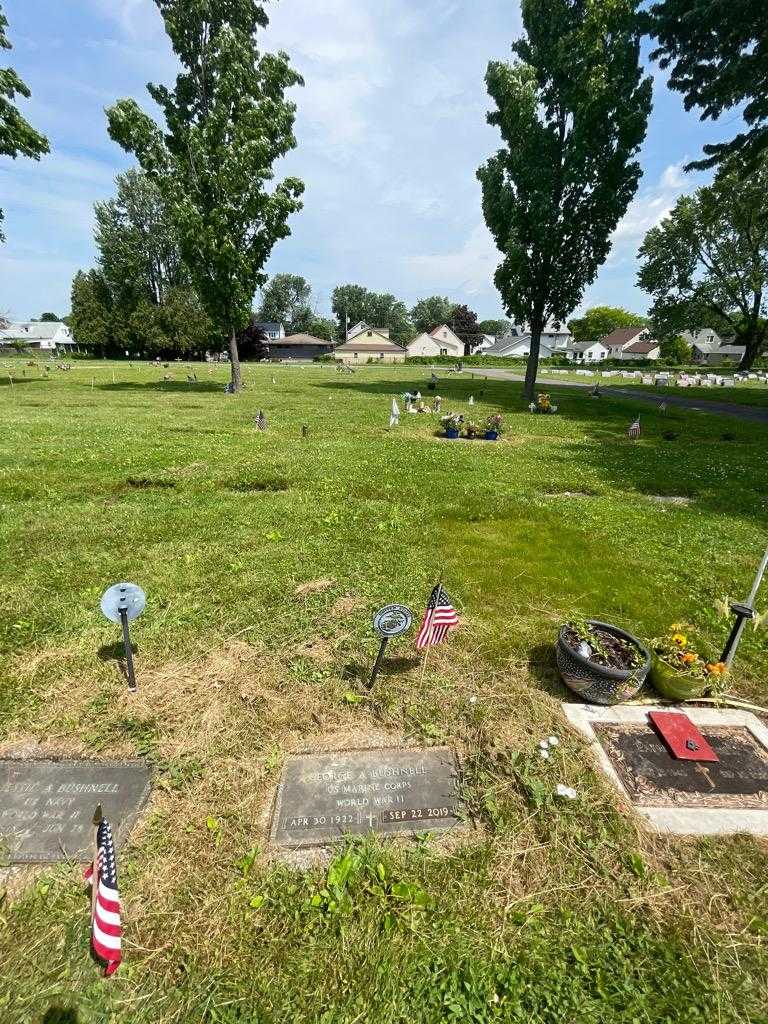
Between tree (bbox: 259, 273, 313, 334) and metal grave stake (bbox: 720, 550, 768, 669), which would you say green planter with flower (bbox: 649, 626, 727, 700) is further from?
tree (bbox: 259, 273, 313, 334)

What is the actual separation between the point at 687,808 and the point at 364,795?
2378mm

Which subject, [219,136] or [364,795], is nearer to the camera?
[364,795]

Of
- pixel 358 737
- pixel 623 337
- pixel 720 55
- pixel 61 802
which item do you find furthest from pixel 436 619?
pixel 623 337

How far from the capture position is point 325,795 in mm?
3443

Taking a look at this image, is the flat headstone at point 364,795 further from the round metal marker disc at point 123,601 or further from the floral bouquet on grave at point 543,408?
the floral bouquet on grave at point 543,408

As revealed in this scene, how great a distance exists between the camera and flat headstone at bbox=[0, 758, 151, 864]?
3068mm

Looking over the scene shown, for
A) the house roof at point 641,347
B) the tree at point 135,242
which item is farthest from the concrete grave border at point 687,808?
the house roof at point 641,347

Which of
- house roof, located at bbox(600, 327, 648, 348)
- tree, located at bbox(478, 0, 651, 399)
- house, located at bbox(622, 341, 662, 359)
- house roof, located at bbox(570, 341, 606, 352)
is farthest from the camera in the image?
house roof, located at bbox(570, 341, 606, 352)

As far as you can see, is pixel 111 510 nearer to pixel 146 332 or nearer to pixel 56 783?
pixel 56 783

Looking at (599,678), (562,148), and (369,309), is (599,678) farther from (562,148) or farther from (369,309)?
(369,309)

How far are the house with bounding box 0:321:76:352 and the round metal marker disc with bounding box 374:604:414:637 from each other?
122m

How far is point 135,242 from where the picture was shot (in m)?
64.9

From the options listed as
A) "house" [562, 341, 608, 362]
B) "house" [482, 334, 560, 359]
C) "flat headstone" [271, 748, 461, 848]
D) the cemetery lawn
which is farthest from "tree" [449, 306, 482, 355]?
"flat headstone" [271, 748, 461, 848]

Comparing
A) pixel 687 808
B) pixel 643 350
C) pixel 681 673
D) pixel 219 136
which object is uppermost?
pixel 219 136
